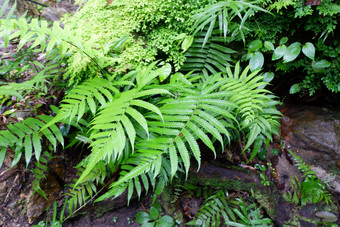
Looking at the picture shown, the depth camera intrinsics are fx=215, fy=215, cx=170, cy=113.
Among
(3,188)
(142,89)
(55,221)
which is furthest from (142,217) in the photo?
(3,188)

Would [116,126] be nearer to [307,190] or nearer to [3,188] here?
[3,188]

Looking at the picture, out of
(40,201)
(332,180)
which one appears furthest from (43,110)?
(332,180)

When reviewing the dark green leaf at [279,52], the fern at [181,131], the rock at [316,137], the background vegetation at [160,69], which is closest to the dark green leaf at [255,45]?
the background vegetation at [160,69]

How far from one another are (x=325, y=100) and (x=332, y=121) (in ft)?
1.01

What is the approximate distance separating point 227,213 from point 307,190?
109cm

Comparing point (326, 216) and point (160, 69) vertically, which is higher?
point (160, 69)

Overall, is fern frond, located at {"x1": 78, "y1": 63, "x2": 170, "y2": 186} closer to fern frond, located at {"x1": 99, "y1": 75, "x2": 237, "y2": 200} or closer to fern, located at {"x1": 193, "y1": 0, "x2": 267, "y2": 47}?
fern frond, located at {"x1": 99, "y1": 75, "x2": 237, "y2": 200}

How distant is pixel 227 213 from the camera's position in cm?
226

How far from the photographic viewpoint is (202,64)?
2.47 meters

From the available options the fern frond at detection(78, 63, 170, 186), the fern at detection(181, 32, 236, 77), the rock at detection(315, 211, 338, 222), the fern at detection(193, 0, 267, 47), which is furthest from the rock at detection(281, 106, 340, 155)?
the fern frond at detection(78, 63, 170, 186)

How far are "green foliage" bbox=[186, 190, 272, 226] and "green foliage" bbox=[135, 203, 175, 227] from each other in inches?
8.2

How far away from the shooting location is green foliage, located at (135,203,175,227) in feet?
6.97

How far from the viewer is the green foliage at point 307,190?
2.53 m

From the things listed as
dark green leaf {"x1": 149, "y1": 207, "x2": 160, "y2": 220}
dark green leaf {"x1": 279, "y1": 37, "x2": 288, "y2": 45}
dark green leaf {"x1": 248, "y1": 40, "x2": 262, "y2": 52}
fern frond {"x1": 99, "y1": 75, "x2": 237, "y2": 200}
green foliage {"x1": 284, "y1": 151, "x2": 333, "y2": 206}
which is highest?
dark green leaf {"x1": 279, "y1": 37, "x2": 288, "y2": 45}
